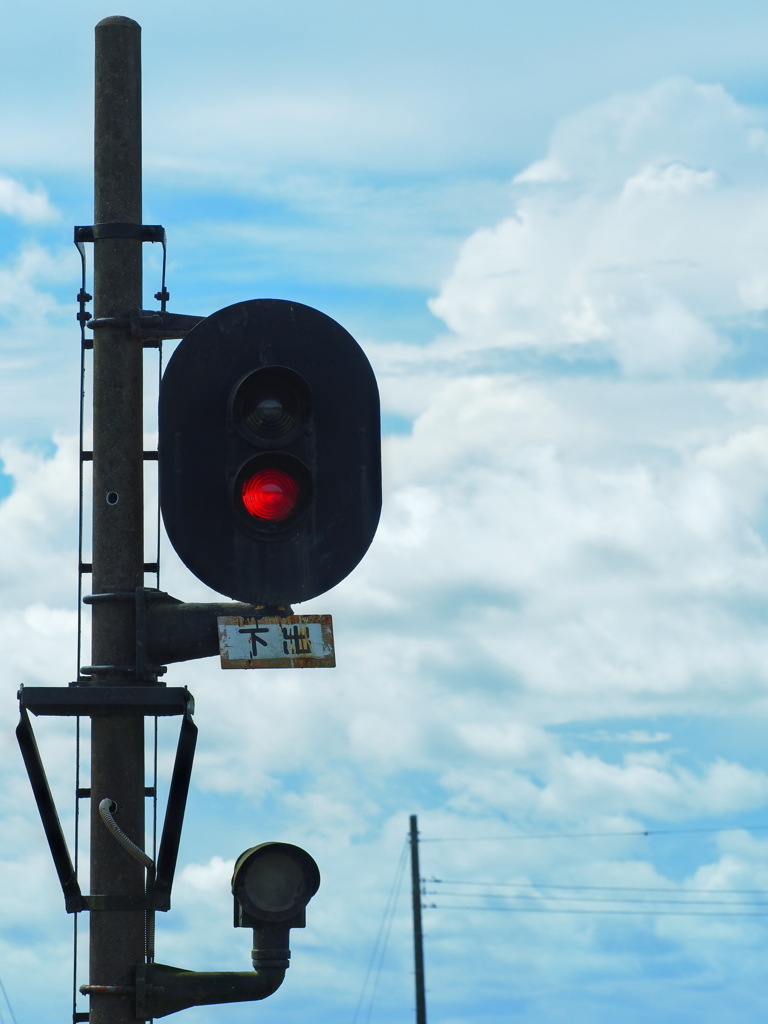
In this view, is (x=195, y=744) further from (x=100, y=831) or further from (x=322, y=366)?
(x=322, y=366)

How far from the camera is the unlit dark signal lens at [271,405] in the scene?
5.09 m

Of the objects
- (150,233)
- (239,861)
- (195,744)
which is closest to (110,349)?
(150,233)

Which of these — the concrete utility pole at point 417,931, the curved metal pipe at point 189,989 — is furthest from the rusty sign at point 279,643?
the concrete utility pole at point 417,931

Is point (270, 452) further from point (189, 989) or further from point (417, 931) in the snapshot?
point (417, 931)

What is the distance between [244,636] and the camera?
5363 mm

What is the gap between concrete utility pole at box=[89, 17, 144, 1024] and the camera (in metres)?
5.62

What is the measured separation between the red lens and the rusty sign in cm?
42

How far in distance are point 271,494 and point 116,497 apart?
101cm

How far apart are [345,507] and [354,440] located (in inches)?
9.2

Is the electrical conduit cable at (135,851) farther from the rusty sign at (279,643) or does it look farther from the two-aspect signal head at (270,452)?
the two-aspect signal head at (270,452)

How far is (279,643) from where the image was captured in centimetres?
531

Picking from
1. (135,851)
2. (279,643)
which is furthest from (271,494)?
(135,851)

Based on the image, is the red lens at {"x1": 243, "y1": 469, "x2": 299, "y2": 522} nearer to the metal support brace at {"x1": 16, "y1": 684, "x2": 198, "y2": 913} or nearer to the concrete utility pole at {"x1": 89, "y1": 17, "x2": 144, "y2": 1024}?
the metal support brace at {"x1": 16, "y1": 684, "x2": 198, "y2": 913}

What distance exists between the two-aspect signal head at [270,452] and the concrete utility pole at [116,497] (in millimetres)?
766
